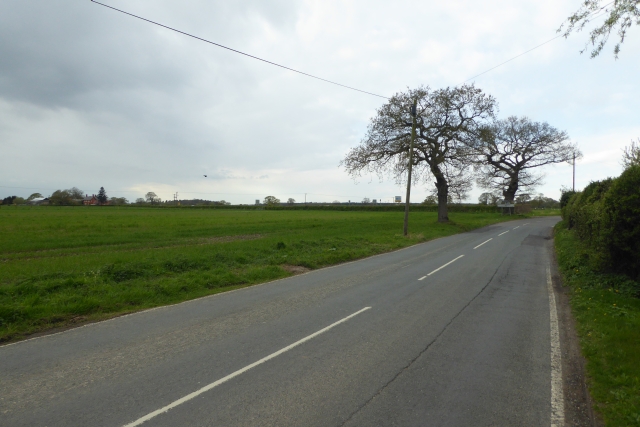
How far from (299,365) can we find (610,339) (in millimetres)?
4755

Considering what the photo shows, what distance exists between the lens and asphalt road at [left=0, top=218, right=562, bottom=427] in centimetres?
370

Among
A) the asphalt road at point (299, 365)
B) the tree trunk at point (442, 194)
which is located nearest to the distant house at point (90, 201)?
the tree trunk at point (442, 194)

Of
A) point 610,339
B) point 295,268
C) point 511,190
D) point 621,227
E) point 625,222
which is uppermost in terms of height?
point 511,190

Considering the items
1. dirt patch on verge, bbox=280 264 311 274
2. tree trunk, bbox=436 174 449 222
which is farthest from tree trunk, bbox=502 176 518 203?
dirt patch on verge, bbox=280 264 311 274

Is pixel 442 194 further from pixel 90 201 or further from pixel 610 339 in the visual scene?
pixel 90 201

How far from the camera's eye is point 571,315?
7312mm

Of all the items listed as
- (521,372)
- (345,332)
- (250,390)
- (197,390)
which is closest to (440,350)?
(521,372)

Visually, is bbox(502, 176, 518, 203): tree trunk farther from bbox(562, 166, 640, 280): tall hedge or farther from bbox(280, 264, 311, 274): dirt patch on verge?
bbox(280, 264, 311, 274): dirt patch on verge

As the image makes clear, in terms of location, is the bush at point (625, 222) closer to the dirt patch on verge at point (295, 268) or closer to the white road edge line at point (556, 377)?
the white road edge line at point (556, 377)

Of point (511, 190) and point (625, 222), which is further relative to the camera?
point (511, 190)

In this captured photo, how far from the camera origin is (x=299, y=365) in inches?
188

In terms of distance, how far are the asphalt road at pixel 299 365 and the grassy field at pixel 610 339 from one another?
493 mm

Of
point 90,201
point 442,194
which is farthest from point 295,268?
point 90,201

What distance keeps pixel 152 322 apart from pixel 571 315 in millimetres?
8105
